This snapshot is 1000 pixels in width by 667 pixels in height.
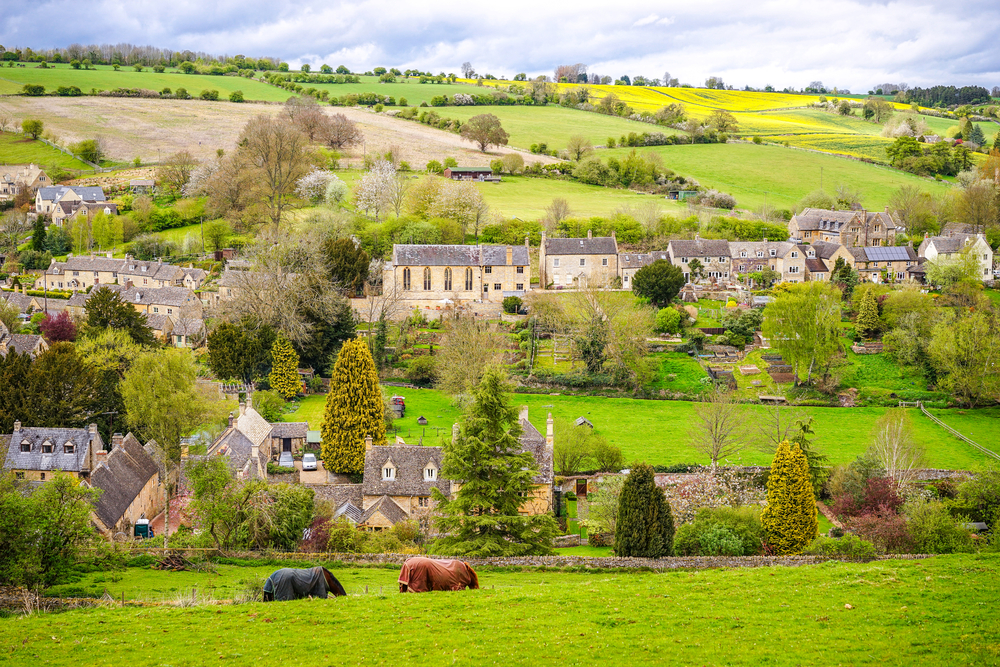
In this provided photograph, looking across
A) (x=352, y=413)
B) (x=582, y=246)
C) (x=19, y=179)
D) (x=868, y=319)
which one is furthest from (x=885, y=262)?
(x=19, y=179)

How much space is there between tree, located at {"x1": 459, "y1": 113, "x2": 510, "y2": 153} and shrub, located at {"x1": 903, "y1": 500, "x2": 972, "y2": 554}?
97441 millimetres

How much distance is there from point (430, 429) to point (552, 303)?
22.8 m

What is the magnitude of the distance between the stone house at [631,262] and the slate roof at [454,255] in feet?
29.7

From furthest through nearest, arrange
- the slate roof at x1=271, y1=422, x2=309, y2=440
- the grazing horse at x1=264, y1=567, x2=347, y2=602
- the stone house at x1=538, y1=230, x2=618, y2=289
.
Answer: the stone house at x1=538, y1=230, x2=618, y2=289, the slate roof at x1=271, y1=422, x2=309, y2=440, the grazing horse at x1=264, y1=567, x2=347, y2=602

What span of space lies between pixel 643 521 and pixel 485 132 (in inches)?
3864

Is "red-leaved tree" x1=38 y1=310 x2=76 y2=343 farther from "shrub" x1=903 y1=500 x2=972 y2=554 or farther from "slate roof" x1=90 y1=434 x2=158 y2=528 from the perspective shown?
"shrub" x1=903 y1=500 x2=972 y2=554

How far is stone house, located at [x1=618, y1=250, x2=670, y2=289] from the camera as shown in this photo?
85938mm

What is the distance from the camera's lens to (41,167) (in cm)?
11394

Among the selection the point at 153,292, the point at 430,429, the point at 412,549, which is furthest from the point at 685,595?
the point at 153,292

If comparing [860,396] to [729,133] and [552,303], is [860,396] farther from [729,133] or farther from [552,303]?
[729,133]

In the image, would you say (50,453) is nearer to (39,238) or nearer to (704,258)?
(39,238)

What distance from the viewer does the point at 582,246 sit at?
87.7 metres

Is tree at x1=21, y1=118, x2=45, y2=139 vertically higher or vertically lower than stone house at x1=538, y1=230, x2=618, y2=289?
higher

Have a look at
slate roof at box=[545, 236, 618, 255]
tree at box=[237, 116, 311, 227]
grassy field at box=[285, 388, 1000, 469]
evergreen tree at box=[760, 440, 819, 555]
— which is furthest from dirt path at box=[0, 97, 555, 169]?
evergreen tree at box=[760, 440, 819, 555]
